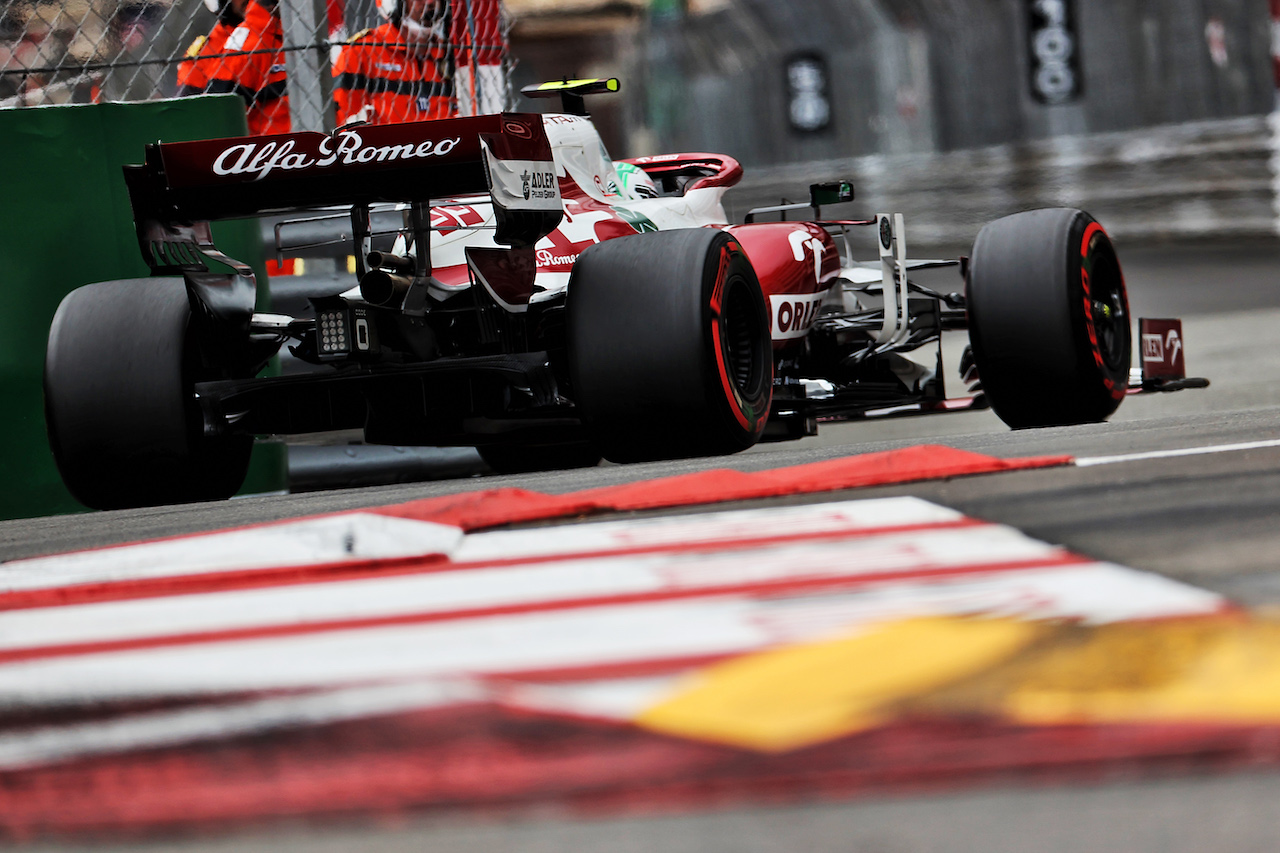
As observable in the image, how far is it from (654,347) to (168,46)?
2.50m

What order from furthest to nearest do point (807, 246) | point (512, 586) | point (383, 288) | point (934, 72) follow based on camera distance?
1. point (934, 72)
2. point (807, 246)
3. point (383, 288)
4. point (512, 586)

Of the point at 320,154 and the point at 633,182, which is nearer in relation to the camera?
the point at 320,154

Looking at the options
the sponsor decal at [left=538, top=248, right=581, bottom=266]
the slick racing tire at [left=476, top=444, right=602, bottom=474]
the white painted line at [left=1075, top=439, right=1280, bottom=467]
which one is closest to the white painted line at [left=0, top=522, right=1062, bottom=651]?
the white painted line at [left=1075, top=439, right=1280, bottom=467]

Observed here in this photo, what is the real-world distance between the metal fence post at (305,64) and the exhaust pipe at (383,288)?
1523mm

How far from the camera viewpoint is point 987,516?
7.20 ft

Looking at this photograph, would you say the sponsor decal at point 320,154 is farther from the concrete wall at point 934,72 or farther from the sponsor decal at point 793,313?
the concrete wall at point 934,72

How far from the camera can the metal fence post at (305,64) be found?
5.23 metres

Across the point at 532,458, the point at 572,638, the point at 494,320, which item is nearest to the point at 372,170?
the point at 494,320

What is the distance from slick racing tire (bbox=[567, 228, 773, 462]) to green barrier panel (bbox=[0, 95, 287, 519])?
77.4 inches

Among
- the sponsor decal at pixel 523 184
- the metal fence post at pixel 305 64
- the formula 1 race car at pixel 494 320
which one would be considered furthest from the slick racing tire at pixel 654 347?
the metal fence post at pixel 305 64

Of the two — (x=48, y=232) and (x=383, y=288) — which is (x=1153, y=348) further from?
(x=48, y=232)

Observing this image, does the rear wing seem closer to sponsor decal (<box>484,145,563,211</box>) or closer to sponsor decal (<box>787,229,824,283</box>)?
sponsor decal (<box>484,145,563,211</box>)

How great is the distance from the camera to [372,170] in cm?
353

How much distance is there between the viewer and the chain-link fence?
513cm
